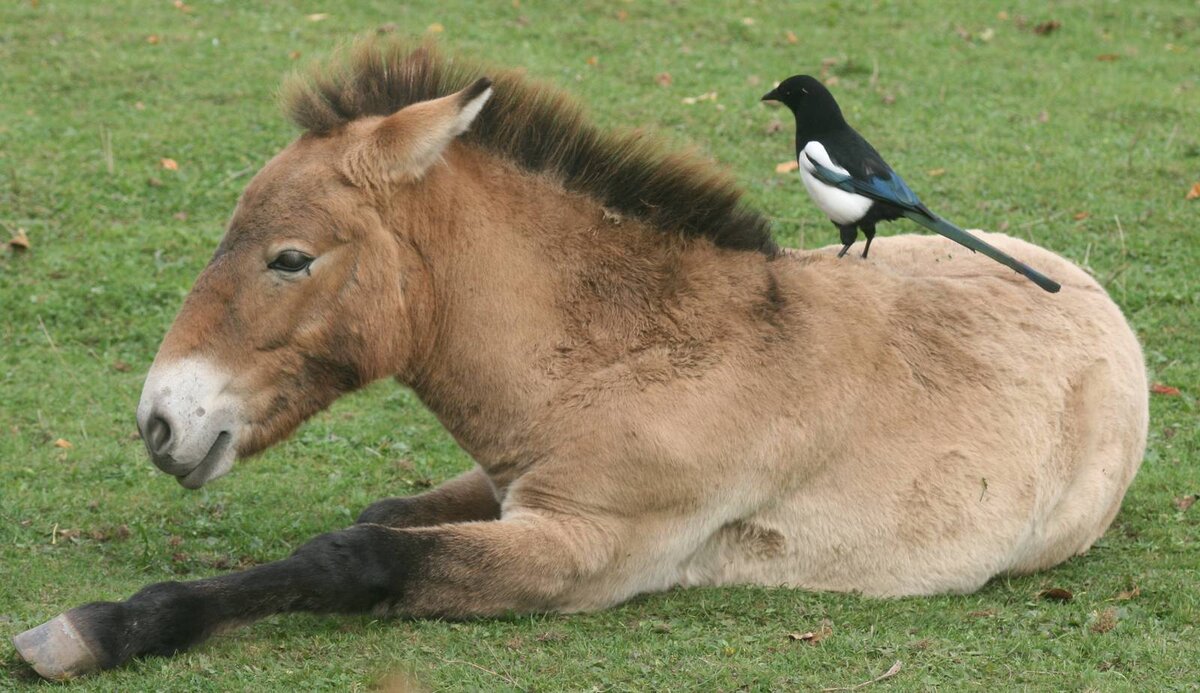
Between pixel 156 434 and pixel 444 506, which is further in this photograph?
pixel 444 506

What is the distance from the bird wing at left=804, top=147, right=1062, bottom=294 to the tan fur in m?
0.32

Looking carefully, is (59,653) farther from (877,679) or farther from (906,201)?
(906,201)

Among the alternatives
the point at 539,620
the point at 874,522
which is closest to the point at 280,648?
the point at 539,620

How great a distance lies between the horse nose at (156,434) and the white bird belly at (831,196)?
9.71ft

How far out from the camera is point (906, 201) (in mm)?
5730

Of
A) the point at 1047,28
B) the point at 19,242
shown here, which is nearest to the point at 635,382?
the point at 19,242

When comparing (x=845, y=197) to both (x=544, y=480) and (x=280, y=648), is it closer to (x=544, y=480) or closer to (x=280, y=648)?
(x=544, y=480)

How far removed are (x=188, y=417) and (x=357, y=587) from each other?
33.1 inches

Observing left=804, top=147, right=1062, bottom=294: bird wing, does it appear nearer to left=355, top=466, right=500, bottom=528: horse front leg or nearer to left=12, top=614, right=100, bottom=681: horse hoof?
left=355, top=466, right=500, bottom=528: horse front leg

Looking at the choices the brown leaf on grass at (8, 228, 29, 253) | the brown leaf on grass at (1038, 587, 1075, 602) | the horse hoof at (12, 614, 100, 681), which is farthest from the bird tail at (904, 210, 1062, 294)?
the brown leaf on grass at (8, 228, 29, 253)

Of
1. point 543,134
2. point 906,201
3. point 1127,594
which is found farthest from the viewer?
point 906,201

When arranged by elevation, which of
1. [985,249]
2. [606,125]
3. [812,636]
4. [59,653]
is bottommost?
[812,636]

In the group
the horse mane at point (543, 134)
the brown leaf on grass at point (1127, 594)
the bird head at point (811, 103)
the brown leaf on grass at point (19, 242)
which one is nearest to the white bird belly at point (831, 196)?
the bird head at point (811, 103)

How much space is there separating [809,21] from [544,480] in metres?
10.8
